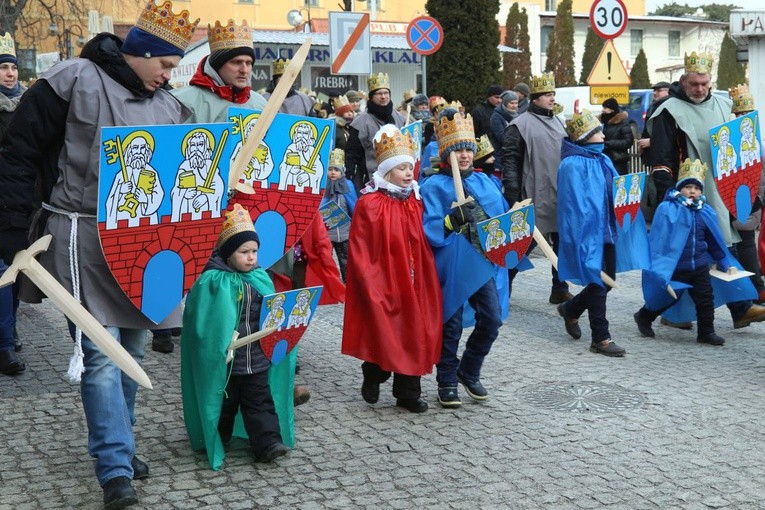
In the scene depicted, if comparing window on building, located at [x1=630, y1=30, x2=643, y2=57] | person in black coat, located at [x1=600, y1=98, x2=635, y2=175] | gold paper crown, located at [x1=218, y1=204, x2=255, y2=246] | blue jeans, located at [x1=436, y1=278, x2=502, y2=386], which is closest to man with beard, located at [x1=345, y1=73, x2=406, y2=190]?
person in black coat, located at [x1=600, y1=98, x2=635, y2=175]

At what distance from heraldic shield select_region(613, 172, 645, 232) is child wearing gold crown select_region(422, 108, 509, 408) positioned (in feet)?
6.29

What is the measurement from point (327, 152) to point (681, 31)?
2400 inches

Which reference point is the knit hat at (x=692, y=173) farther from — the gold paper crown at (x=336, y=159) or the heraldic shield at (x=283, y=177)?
the heraldic shield at (x=283, y=177)

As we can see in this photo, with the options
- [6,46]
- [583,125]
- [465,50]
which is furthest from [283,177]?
[465,50]

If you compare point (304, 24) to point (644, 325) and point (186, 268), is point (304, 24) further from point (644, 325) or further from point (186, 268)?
point (186, 268)

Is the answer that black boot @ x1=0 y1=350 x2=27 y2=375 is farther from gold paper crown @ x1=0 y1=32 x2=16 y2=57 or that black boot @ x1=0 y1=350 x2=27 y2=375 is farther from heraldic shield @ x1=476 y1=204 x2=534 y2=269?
heraldic shield @ x1=476 y1=204 x2=534 y2=269

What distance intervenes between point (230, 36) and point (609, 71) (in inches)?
336

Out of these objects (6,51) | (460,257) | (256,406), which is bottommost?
(256,406)

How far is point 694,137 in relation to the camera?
8953 mm

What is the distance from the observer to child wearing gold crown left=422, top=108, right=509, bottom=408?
259 inches

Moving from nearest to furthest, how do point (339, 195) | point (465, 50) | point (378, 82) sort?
point (339, 195)
point (378, 82)
point (465, 50)

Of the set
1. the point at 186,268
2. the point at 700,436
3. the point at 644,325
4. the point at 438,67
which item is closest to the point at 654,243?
the point at 644,325

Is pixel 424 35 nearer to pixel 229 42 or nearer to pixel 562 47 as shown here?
pixel 229 42

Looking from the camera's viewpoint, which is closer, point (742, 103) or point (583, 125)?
point (583, 125)
